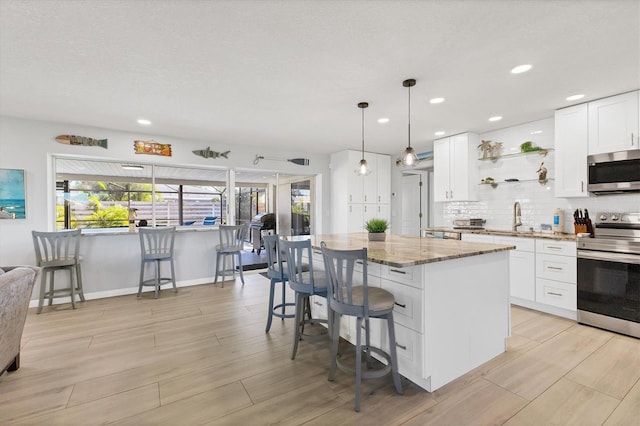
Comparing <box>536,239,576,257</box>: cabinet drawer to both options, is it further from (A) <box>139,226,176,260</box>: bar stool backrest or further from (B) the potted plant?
(A) <box>139,226,176,260</box>: bar stool backrest

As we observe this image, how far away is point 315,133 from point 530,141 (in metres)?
3.17

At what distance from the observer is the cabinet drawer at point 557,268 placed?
10.9ft

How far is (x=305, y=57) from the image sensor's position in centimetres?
238

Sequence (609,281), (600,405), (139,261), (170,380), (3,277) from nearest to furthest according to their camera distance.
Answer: (600,405) < (3,277) < (170,380) < (609,281) < (139,261)

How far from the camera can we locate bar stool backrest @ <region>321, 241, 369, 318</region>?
1884 millimetres

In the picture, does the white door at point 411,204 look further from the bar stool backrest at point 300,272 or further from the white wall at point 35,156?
the white wall at point 35,156

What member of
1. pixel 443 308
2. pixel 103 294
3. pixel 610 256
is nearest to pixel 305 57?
pixel 443 308

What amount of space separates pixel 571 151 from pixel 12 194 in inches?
280

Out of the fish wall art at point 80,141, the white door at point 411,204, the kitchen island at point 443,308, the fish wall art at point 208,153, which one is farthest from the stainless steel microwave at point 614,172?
the fish wall art at point 80,141

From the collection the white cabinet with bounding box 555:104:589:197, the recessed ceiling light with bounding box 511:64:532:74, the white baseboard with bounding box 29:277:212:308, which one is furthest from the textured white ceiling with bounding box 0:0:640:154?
the white baseboard with bounding box 29:277:212:308

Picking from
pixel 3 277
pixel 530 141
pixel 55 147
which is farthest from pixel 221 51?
pixel 530 141

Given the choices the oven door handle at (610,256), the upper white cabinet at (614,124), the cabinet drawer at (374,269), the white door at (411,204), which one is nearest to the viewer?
the cabinet drawer at (374,269)

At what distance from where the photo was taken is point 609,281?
9.96 ft

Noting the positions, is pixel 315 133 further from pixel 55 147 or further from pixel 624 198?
pixel 624 198
